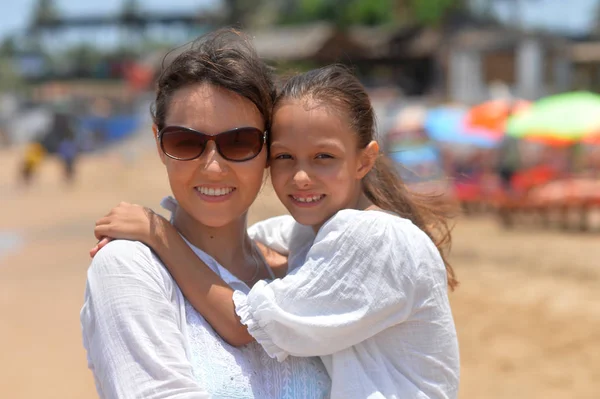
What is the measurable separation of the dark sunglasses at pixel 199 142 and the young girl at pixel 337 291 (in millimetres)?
141

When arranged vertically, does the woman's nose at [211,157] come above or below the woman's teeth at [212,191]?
above

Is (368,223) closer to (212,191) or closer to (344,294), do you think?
(344,294)

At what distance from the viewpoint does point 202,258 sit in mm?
1973

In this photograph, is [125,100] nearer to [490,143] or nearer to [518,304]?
[490,143]

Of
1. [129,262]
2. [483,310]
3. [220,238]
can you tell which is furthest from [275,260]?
[483,310]

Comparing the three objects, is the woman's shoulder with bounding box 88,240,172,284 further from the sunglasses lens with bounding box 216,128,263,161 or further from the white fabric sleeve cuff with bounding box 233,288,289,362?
the sunglasses lens with bounding box 216,128,263,161

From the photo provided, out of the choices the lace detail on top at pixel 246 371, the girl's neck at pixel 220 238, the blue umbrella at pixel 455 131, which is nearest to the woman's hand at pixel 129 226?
the girl's neck at pixel 220 238

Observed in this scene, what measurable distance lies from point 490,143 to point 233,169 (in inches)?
566

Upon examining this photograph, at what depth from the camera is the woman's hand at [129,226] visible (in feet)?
6.07

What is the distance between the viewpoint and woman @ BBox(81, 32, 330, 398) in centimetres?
168

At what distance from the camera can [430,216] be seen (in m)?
2.28

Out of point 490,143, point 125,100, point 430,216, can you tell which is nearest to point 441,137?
point 490,143

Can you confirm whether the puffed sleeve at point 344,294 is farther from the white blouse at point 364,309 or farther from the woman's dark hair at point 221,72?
the woman's dark hair at point 221,72

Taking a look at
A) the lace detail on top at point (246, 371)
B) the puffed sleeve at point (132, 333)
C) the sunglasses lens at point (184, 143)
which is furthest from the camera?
the sunglasses lens at point (184, 143)
